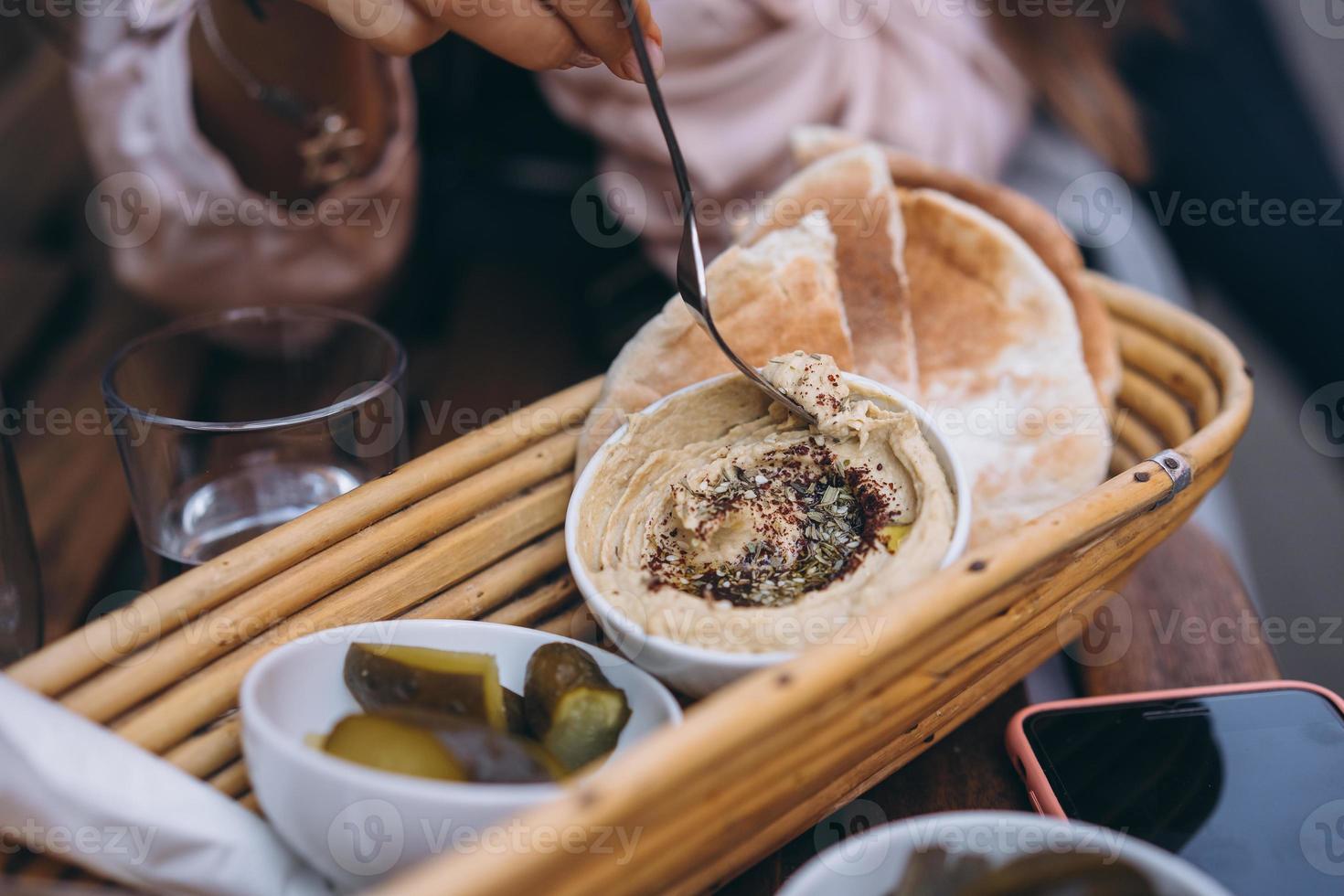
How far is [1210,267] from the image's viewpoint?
2277 mm

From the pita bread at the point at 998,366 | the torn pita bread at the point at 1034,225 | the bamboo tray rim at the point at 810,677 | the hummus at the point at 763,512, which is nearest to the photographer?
the bamboo tray rim at the point at 810,677

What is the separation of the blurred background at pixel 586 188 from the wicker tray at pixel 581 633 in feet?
1.68

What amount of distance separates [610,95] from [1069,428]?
92 cm

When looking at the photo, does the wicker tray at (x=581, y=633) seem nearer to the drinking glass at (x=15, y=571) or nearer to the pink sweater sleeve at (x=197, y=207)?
the drinking glass at (x=15, y=571)

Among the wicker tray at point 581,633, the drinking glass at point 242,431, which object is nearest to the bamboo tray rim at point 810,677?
the wicker tray at point 581,633

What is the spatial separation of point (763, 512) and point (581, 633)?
225 mm

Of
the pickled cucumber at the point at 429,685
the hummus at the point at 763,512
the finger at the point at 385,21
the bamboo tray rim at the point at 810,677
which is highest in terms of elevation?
the finger at the point at 385,21

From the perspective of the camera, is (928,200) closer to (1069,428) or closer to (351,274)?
(1069,428)

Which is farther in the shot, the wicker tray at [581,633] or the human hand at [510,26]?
the human hand at [510,26]

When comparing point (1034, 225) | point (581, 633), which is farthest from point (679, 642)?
point (1034, 225)

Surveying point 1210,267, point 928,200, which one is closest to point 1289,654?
point 1210,267

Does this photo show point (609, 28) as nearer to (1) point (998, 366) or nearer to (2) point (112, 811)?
(1) point (998, 366)

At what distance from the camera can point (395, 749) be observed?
67 cm

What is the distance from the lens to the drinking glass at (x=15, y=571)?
952 millimetres
